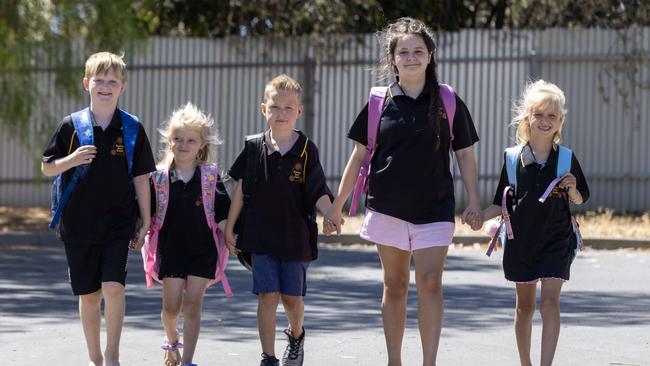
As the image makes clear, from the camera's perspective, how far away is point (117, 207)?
22.7ft

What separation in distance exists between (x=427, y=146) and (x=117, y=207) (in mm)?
1611

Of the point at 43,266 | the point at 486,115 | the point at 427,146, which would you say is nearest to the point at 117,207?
the point at 427,146

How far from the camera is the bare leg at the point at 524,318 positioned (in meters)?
6.92

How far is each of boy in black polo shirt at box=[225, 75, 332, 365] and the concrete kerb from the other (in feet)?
29.5

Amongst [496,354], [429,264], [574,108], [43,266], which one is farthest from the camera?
[574,108]

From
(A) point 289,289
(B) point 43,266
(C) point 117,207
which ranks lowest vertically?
(B) point 43,266

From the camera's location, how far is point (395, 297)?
6973mm

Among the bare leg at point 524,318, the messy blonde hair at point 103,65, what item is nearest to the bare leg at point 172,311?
the messy blonde hair at point 103,65

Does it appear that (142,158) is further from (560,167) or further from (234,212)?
(560,167)

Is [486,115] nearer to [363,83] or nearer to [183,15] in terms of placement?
[363,83]

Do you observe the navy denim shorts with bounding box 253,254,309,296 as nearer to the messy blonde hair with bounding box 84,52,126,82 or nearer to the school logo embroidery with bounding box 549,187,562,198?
the messy blonde hair with bounding box 84,52,126,82

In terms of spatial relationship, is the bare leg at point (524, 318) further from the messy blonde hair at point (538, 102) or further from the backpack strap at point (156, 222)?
the backpack strap at point (156, 222)

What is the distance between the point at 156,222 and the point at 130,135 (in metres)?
0.59

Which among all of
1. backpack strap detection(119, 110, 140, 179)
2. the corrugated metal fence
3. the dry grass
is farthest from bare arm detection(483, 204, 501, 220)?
the corrugated metal fence
